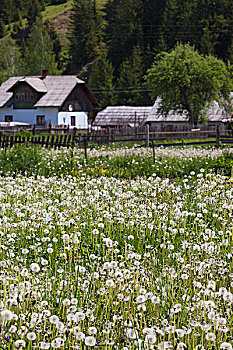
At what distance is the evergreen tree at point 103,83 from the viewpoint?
267 ft

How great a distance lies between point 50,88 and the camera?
63.8m

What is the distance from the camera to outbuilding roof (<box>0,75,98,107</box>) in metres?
60.9

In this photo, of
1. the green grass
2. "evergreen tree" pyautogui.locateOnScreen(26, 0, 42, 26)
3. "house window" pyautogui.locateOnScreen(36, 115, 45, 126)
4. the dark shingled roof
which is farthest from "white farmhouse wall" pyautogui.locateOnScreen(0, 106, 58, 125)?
the green grass

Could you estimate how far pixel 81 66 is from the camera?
11144cm

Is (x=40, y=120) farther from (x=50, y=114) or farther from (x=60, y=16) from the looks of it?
(x=60, y=16)

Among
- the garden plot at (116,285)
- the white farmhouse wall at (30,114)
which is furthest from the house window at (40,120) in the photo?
the garden plot at (116,285)

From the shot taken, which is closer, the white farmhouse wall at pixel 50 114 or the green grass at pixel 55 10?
the white farmhouse wall at pixel 50 114

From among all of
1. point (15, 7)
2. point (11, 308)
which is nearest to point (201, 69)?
point (11, 308)

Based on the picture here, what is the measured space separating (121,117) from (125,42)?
39.8 metres

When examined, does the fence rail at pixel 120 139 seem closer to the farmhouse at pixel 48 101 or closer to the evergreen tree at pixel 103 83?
the farmhouse at pixel 48 101

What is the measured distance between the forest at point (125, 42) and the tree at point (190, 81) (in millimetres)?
22539

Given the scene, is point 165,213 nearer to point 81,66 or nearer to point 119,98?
point 119,98

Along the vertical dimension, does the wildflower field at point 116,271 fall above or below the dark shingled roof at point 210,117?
below

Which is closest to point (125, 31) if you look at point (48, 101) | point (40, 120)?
point (40, 120)
